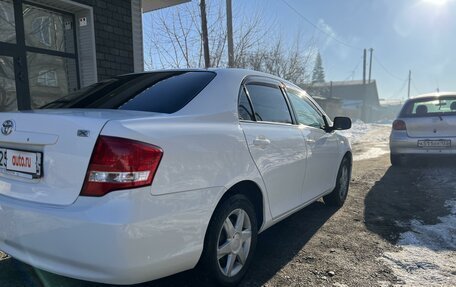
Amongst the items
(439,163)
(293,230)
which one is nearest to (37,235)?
(293,230)

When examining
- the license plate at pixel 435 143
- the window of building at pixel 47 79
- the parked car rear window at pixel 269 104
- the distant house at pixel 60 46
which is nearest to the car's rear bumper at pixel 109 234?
the parked car rear window at pixel 269 104

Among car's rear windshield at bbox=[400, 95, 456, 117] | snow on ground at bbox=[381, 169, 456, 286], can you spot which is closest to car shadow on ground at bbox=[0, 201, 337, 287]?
snow on ground at bbox=[381, 169, 456, 286]

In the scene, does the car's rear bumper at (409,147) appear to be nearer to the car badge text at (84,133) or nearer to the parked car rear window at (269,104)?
the parked car rear window at (269,104)

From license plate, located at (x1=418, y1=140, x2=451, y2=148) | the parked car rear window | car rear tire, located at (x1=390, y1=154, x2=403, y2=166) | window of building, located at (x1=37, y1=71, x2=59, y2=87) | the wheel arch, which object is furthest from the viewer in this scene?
car rear tire, located at (x1=390, y1=154, x2=403, y2=166)

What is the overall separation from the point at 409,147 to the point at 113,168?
279 inches

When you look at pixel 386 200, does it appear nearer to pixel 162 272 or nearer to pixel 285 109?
pixel 285 109

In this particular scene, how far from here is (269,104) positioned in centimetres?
337

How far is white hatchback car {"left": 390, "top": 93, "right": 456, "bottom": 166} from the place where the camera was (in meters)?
7.23

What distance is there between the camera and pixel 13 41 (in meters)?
5.67

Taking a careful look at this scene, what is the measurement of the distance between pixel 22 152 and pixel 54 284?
1.09 metres

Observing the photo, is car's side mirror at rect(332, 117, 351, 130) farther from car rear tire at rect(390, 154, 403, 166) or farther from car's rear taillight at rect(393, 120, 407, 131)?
car rear tire at rect(390, 154, 403, 166)

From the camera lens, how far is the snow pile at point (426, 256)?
2.97 meters

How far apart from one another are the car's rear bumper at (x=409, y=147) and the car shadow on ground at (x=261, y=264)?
3.99m

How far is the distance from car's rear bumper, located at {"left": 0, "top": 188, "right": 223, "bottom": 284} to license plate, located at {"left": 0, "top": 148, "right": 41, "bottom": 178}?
6.9 inches
